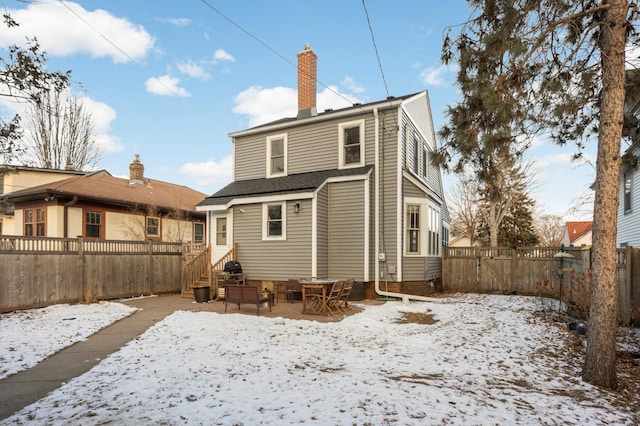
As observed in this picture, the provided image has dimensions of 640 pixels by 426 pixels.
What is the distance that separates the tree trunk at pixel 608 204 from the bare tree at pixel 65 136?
28233mm

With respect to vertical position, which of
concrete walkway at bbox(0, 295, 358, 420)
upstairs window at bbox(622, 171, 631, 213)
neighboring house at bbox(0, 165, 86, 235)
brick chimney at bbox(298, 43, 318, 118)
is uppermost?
brick chimney at bbox(298, 43, 318, 118)

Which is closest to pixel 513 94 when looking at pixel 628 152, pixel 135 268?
pixel 628 152

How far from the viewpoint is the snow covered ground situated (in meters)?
3.69

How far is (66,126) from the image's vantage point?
25.2 metres

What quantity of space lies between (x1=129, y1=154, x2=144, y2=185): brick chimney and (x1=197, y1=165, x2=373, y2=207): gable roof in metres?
9.19

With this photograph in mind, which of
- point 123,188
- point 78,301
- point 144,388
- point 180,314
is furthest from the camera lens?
point 123,188

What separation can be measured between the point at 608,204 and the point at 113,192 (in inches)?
764

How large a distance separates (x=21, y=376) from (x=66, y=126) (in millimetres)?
25783

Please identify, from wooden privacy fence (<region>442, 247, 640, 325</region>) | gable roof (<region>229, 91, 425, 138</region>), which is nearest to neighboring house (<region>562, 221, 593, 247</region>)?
wooden privacy fence (<region>442, 247, 640, 325</region>)

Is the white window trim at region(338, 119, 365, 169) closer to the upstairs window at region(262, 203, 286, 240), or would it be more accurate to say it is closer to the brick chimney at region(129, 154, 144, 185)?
the upstairs window at region(262, 203, 286, 240)

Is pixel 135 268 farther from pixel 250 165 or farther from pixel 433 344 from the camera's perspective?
pixel 433 344

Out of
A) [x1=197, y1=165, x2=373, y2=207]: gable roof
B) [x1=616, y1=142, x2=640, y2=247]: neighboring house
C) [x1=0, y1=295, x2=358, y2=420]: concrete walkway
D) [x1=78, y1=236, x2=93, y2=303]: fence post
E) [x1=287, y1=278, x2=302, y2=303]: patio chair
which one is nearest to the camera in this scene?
[x1=0, y1=295, x2=358, y2=420]: concrete walkway

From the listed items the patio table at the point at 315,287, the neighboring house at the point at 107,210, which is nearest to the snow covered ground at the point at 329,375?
the patio table at the point at 315,287

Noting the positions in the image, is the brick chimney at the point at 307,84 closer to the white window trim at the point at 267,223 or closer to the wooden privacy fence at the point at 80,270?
the white window trim at the point at 267,223
